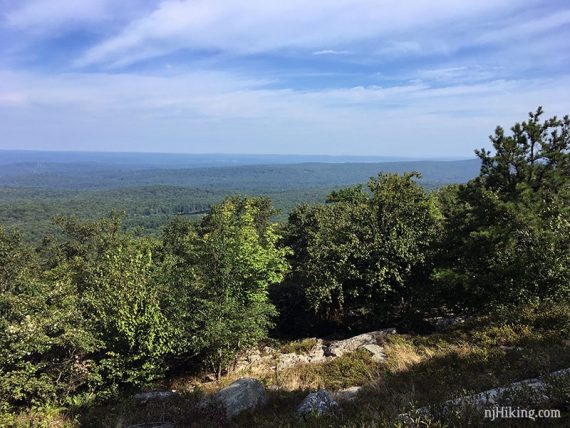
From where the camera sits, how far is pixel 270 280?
19281 mm

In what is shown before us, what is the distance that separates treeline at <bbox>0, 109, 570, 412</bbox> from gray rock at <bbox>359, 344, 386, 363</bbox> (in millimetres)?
4326

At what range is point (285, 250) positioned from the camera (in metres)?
21.6

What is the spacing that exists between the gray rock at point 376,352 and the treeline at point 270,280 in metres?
4.33

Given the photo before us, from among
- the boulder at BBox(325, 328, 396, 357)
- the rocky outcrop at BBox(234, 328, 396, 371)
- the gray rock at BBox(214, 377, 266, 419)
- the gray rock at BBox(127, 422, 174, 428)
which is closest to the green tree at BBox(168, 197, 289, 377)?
the rocky outcrop at BBox(234, 328, 396, 371)

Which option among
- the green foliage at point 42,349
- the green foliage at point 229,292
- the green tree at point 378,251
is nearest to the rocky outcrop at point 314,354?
the green foliage at point 229,292

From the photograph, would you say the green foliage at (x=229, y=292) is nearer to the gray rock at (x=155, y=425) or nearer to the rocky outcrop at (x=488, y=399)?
the gray rock at (x=155, y=425)

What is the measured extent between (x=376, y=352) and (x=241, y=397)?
707 cm

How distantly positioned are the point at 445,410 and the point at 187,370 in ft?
50.5

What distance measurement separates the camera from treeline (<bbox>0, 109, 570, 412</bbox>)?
14273 mm

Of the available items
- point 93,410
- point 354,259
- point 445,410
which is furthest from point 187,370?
point 445,410

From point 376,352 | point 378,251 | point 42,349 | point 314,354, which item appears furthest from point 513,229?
point 42,349

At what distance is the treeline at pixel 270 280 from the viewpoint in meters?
14.3

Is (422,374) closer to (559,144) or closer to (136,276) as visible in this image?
(136,276)

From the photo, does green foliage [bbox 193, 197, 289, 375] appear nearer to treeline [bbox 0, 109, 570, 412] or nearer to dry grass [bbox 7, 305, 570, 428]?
treeline [bbox 0, 109, 570, 412]
